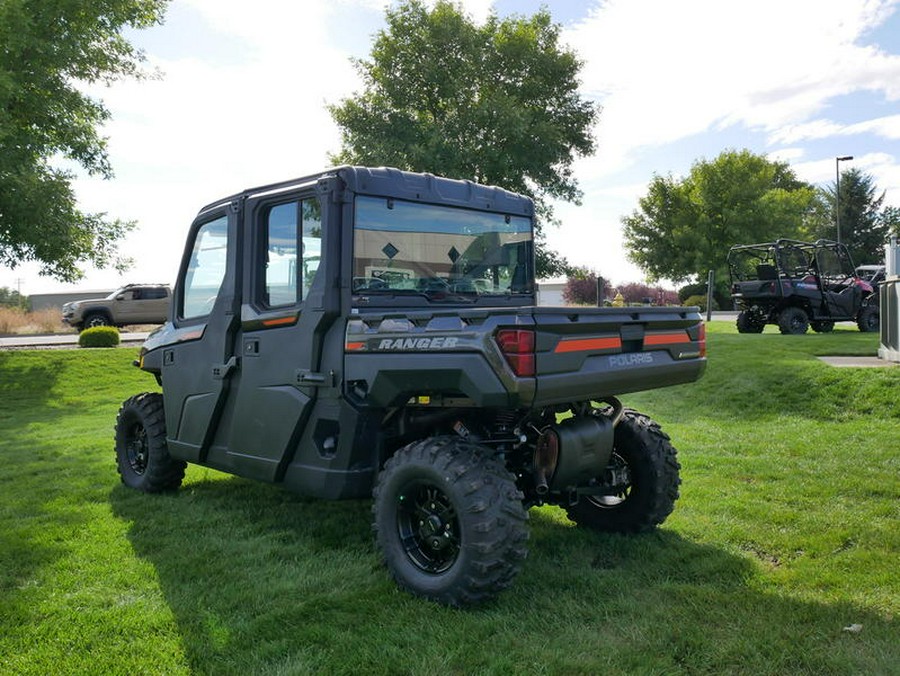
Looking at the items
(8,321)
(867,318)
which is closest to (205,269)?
(867,318)

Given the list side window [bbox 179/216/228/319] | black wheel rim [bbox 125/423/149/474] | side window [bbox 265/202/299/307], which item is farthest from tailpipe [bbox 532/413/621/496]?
black wheel rim [bbox 125/423/149/474]

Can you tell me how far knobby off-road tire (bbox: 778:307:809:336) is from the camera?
17.0 m

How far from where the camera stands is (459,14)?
1076 inches

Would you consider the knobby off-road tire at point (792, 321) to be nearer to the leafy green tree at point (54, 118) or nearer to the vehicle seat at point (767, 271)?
the vehicle seat at point (767, 271)

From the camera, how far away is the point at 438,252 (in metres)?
4.68

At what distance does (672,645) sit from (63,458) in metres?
6.68

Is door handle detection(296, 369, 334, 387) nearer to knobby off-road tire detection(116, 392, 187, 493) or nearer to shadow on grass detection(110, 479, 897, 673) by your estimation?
shadow on grass detection(110, 479, 897, 673)

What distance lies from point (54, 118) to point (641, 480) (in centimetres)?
1537

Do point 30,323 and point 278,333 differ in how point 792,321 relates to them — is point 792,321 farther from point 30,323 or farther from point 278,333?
point 30,323

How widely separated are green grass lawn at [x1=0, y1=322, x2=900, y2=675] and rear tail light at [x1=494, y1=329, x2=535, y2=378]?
1180mm

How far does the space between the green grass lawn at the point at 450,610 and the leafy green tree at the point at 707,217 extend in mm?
32732

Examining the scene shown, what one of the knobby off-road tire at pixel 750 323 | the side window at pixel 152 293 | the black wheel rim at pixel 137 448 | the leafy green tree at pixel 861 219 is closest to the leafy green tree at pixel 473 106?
the side window at pixel 152 293

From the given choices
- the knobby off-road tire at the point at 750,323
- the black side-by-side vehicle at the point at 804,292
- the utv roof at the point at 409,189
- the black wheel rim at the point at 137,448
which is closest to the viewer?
the utv roof at the point at 409,189

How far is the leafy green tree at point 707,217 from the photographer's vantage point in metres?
37.7
